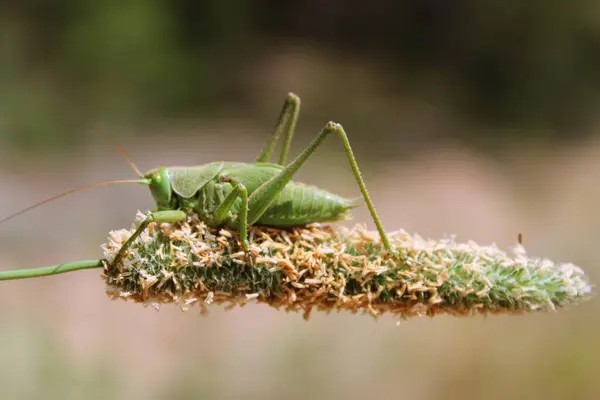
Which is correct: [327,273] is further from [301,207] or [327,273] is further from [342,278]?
[301,207]

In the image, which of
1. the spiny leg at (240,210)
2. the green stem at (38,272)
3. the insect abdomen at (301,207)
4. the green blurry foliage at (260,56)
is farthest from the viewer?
the green blurry foliage at (260,56)

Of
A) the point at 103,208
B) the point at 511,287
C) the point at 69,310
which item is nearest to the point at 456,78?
the point at 103,208

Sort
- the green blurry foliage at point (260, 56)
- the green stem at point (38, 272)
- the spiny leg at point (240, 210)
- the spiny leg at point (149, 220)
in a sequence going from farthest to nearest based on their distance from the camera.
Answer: the green blurry foliage at point (260, 56) → the spiny leg at point (240, 210) → the spiny leg at point (149, 220) → the green stem at point (38, 272)

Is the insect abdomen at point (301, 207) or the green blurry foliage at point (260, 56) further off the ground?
the green blurry foliage at point (260, 56)

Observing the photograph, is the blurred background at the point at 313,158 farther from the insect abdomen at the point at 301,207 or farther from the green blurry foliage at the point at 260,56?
the insect abdomen at the point at 301,207

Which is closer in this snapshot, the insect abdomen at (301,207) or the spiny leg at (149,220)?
the spiny leg at (149,220)

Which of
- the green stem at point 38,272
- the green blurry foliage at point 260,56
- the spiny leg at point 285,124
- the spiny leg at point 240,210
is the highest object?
the green blurry foliage at point 260,56

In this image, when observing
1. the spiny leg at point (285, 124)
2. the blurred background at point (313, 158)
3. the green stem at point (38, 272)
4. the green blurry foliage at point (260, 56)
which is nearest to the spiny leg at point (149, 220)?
the green stem at point (38, 272)

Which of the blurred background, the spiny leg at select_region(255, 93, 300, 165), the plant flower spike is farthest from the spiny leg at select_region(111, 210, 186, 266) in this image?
the blurred background
